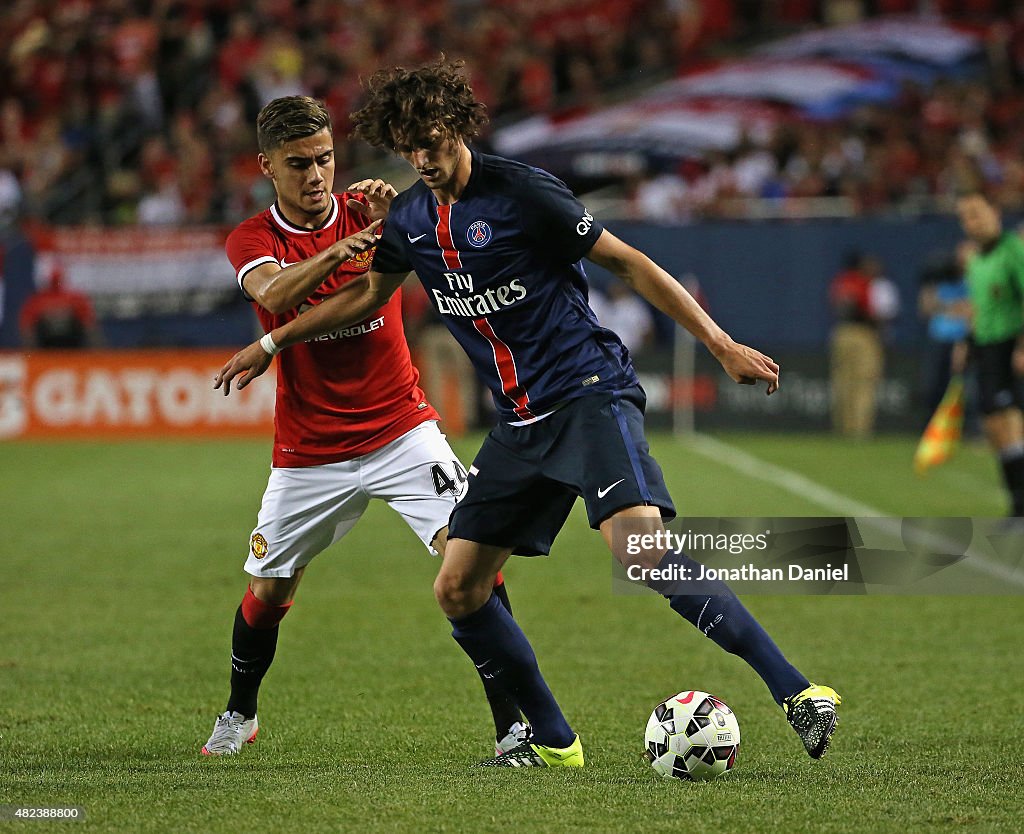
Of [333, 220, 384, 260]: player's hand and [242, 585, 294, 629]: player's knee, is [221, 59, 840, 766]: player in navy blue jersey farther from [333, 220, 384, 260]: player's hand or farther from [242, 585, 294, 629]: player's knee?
[242, 585, 294, 629]: player's knee

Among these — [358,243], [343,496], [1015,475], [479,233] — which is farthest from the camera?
[1015,475]

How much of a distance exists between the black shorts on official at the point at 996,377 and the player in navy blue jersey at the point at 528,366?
7149 mm

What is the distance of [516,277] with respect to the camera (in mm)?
4949

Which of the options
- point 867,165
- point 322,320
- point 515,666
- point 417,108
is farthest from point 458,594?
point 867,165

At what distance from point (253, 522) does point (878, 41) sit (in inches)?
639

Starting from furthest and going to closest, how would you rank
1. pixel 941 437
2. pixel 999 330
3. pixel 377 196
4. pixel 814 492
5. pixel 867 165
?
pixel 867 165
pixel 941 437
pixel 814 492
pixel 999 330
pixel 377 196

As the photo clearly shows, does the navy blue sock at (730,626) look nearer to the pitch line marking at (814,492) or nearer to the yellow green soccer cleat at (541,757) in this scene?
the yellow green soccer cleat at (541,757)

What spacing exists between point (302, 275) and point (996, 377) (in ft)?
25.3

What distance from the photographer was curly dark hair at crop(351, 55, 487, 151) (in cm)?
476

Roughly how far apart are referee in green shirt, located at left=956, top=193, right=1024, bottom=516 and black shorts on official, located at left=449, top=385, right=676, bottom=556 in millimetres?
7158

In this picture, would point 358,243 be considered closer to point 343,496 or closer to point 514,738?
point 343,496

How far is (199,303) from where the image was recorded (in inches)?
837

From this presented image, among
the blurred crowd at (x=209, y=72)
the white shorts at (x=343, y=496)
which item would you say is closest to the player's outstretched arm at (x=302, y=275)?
the white shorts at (x=343, y=496)

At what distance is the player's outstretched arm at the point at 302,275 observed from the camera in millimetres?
5113
